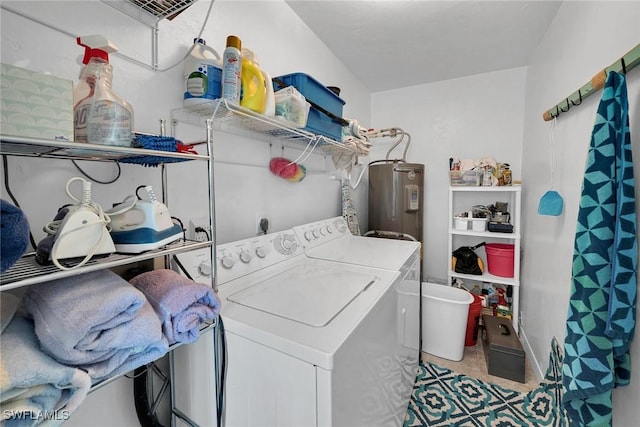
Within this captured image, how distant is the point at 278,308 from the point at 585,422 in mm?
1210

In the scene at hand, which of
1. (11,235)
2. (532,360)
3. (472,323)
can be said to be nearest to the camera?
(11,235)

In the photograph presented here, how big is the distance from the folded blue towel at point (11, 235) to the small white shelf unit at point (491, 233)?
118 inches

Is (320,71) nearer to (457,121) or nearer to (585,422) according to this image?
(457,121)

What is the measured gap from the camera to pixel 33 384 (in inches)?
21.0

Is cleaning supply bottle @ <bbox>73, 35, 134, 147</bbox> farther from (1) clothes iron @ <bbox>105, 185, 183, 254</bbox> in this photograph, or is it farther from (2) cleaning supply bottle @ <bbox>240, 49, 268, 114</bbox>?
(2) cleaning supply bottle @ <bbox>240, 49, 268, 114</bbox>

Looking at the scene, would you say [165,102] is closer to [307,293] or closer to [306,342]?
[307,293]

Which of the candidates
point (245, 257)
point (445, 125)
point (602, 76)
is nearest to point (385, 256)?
point (245, 257)

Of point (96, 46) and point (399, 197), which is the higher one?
point (96, 46)

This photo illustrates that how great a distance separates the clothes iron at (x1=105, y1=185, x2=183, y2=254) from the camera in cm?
73

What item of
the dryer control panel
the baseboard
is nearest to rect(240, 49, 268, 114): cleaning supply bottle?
the dryer control panel

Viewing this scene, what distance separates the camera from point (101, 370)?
626mm

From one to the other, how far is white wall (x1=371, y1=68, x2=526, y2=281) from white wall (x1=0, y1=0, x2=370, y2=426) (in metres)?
1.66

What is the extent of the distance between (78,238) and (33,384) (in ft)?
0.96

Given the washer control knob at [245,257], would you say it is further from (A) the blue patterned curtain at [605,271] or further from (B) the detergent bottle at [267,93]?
(A) the blue patterned curtain at [605,271]
